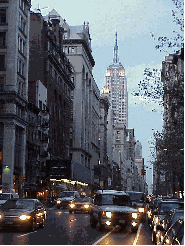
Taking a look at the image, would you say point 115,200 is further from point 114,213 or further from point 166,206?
point 166,206

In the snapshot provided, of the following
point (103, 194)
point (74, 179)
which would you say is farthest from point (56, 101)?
point (103, 194)

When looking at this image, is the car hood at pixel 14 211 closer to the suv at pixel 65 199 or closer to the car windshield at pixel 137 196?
the car windshield at pixel 137 196

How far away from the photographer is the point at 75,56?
132625mm

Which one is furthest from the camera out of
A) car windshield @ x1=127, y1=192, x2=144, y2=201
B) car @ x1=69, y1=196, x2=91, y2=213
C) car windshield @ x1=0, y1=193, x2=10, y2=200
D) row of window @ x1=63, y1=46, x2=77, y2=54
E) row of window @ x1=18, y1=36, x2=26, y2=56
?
row of window @ x1=63, y1=46, x2=77, y2=54

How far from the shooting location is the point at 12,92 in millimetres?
68438

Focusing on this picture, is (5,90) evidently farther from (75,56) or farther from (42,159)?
(75,56)

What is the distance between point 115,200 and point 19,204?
5242mm

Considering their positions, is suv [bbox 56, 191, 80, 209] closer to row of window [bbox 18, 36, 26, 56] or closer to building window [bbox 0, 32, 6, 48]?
building window [bbox 0, 32, 6, 48]

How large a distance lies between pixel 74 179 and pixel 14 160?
43743mm

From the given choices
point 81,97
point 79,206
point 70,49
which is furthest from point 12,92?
point 70,49

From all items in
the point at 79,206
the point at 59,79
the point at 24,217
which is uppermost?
the point at 59,79

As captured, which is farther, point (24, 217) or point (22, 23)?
point (22, 23)

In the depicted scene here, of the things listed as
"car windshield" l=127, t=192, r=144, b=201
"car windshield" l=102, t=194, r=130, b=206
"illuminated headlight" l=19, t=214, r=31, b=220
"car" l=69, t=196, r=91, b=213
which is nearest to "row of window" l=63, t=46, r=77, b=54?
"car" l=69, t=196, r=91, b=213

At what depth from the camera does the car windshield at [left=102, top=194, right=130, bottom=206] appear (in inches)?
1042
